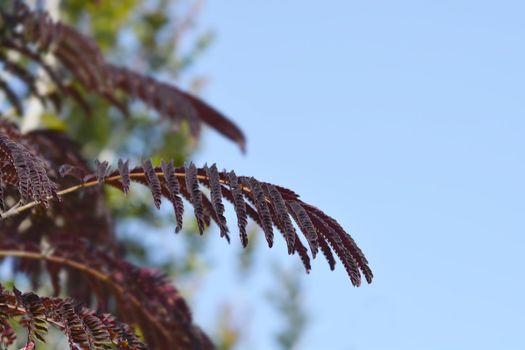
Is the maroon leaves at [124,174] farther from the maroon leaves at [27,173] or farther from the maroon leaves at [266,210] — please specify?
the maroon leaves at [27,173]

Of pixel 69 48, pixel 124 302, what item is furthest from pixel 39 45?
pixel 124 302

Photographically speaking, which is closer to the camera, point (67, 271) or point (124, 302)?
point (124, 302)

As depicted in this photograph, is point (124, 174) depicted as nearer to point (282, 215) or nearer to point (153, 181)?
point (153, 181)

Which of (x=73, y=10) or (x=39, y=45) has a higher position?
(x=73, y=10)

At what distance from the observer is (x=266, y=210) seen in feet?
6.15

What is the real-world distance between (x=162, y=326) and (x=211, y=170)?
1.05 meters

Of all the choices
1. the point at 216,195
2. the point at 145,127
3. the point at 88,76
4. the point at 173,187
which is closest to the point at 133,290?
the point at 173,187

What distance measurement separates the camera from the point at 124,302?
2.95 meters

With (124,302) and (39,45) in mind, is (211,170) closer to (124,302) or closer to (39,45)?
(124,302)

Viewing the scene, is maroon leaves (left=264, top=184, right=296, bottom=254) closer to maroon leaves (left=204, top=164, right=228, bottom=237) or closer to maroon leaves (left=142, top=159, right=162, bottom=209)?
maroon leaves (left=204, top=164, right=228, bottom=237)

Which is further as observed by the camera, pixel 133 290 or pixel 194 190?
pixel 133 290

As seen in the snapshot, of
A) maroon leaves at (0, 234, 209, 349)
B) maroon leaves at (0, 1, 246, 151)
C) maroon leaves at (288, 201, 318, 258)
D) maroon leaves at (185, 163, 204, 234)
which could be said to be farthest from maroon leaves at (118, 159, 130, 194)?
maroon leaves at (0, 1, 246, 151)

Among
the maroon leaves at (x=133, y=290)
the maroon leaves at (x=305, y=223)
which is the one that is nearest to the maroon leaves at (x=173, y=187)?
the maroon leaves at (x=305, y=223)

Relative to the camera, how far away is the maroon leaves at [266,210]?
185 cm
